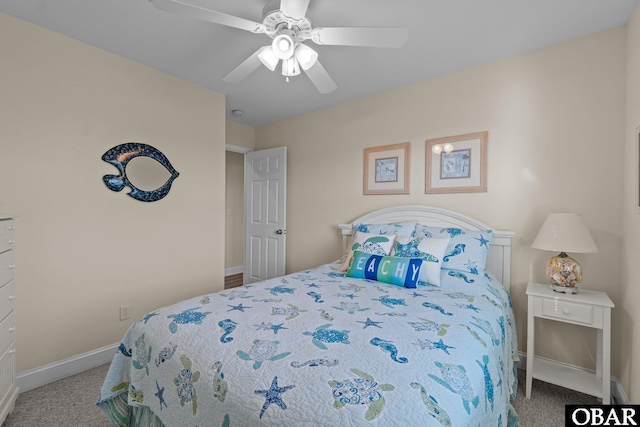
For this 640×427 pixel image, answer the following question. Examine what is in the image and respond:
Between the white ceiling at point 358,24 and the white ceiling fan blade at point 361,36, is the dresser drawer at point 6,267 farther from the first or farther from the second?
the white ceiling fan blade at point 361,36

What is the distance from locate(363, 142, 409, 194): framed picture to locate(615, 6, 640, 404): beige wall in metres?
1.56

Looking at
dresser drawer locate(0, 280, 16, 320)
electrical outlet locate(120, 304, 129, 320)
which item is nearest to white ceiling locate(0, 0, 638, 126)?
dresser drawer locate(0, 280, 16, 320)

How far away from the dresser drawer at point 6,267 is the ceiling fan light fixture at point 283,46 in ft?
6.25

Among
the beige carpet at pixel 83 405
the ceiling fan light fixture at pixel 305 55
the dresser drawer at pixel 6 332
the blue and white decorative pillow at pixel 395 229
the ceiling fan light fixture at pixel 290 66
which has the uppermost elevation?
the ceiling fan light fixture at pixel 305 55

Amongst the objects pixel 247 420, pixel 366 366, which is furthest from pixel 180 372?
pixel 366 366

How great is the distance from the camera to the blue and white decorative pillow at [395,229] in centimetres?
260

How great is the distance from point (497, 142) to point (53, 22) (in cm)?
346

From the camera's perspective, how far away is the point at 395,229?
8.71ft

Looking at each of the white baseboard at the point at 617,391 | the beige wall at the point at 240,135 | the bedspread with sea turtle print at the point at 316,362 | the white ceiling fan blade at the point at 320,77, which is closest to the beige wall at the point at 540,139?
the white baseboard at the point at 617,391

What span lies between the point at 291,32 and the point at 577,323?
8.18ft

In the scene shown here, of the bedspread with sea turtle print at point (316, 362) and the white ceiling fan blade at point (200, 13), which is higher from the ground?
the white ceiling fan blade at point (200, 13)

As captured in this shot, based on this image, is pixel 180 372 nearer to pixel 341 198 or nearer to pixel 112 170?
pixel 112 170

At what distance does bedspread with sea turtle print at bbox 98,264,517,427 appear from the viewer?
0.88 metres

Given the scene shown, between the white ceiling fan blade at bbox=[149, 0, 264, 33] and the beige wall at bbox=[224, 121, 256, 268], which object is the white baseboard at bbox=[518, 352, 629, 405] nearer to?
the white ceiling fan blade at bbox=[149, 0, 264, 33]
